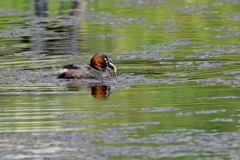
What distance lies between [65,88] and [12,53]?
446cm

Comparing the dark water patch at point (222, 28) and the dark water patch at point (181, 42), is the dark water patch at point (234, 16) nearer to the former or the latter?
the dark water patch at point (222, 28)

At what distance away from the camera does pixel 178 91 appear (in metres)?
12.9

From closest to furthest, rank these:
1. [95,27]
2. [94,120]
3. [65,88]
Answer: [94,120] < [65,88] < [95,27]

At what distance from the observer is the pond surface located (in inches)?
375

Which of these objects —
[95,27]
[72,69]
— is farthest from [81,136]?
[95,27]

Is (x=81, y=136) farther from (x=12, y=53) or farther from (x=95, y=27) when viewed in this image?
(x=95, y=27)

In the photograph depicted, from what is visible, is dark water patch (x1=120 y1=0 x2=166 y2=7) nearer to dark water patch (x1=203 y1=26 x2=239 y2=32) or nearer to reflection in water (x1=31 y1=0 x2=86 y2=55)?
reflection in water (x1=31 y1=0 x2=86 y2=55)

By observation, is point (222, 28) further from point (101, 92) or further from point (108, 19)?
point (101, 92)

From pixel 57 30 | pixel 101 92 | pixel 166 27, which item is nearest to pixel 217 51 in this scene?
pixel 101 92

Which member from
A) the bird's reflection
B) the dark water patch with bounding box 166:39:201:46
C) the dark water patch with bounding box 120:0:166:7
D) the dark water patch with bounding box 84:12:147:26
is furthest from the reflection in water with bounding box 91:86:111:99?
the dark water patch with bounding box 120:0:166:7

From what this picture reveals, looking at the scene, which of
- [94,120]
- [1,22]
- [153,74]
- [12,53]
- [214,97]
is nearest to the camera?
[94,120]

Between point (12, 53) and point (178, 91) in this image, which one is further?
point (12, 53)

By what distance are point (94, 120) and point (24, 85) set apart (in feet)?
11.2

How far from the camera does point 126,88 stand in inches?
533
